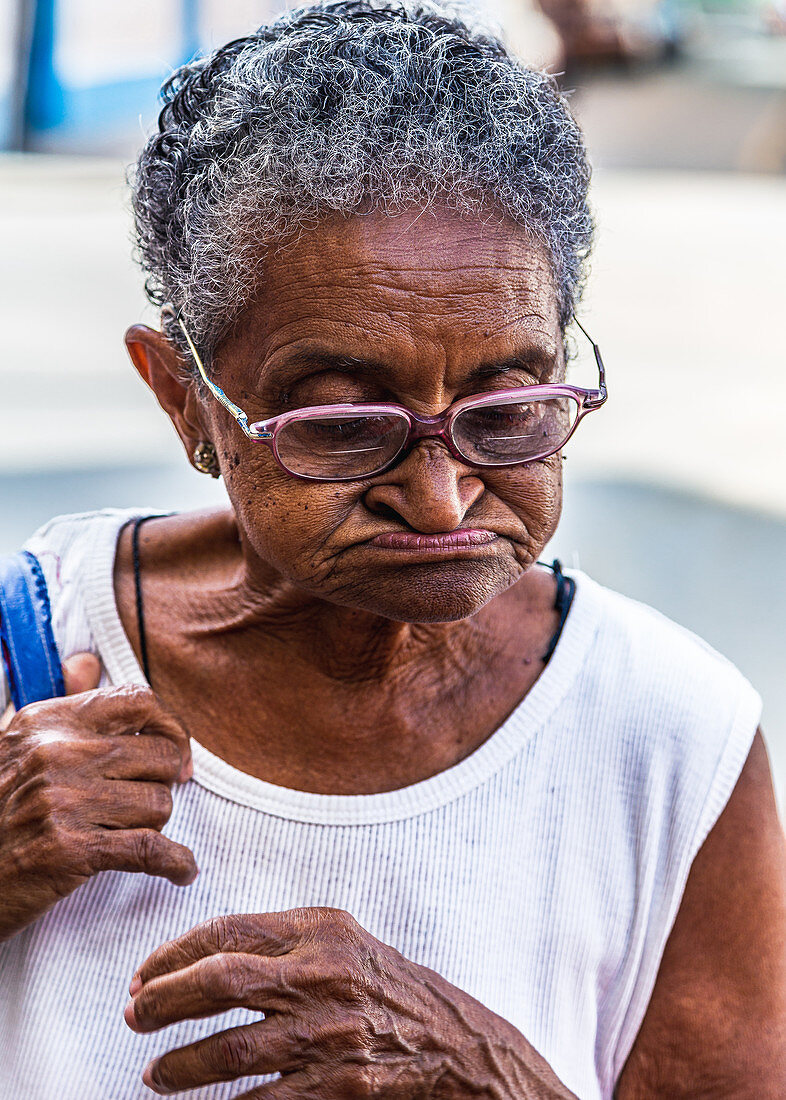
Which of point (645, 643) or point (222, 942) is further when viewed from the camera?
point (645, 643)

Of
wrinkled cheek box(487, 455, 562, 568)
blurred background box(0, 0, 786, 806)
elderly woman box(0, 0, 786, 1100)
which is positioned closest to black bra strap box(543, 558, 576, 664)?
elderly woman box(0, 0, 786, 1100)

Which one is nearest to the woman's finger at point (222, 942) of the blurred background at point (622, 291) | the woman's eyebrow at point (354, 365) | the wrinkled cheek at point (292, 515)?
the wrinkled cheek at point (292, 515)

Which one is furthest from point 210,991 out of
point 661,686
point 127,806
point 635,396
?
point 635,396

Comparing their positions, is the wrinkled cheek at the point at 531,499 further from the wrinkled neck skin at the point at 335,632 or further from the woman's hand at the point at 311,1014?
the woman's hand at the point at 311,1014

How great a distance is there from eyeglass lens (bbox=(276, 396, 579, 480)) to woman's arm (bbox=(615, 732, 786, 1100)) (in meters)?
0.57

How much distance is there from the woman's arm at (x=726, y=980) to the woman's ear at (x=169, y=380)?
0.86m

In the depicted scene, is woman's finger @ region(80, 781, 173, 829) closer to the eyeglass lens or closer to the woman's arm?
the eyeglass lens

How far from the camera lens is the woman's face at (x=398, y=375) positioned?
134 centimetres

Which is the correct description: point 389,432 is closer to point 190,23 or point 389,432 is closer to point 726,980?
point 726,980

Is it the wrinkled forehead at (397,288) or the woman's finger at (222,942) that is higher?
the wrinkled forehead at (397,288)

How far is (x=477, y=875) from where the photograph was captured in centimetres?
156

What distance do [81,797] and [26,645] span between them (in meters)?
0.27

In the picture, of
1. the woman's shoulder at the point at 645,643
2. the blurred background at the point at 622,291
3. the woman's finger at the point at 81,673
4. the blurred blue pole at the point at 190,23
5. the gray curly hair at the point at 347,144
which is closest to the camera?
the gray curly hair at the point at 347,144

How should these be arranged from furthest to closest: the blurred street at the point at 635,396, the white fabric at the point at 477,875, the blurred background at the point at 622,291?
the blurred background at the point at 622,291
the blurred street at the point at 635,396
the white fabric at the point at 477,875
